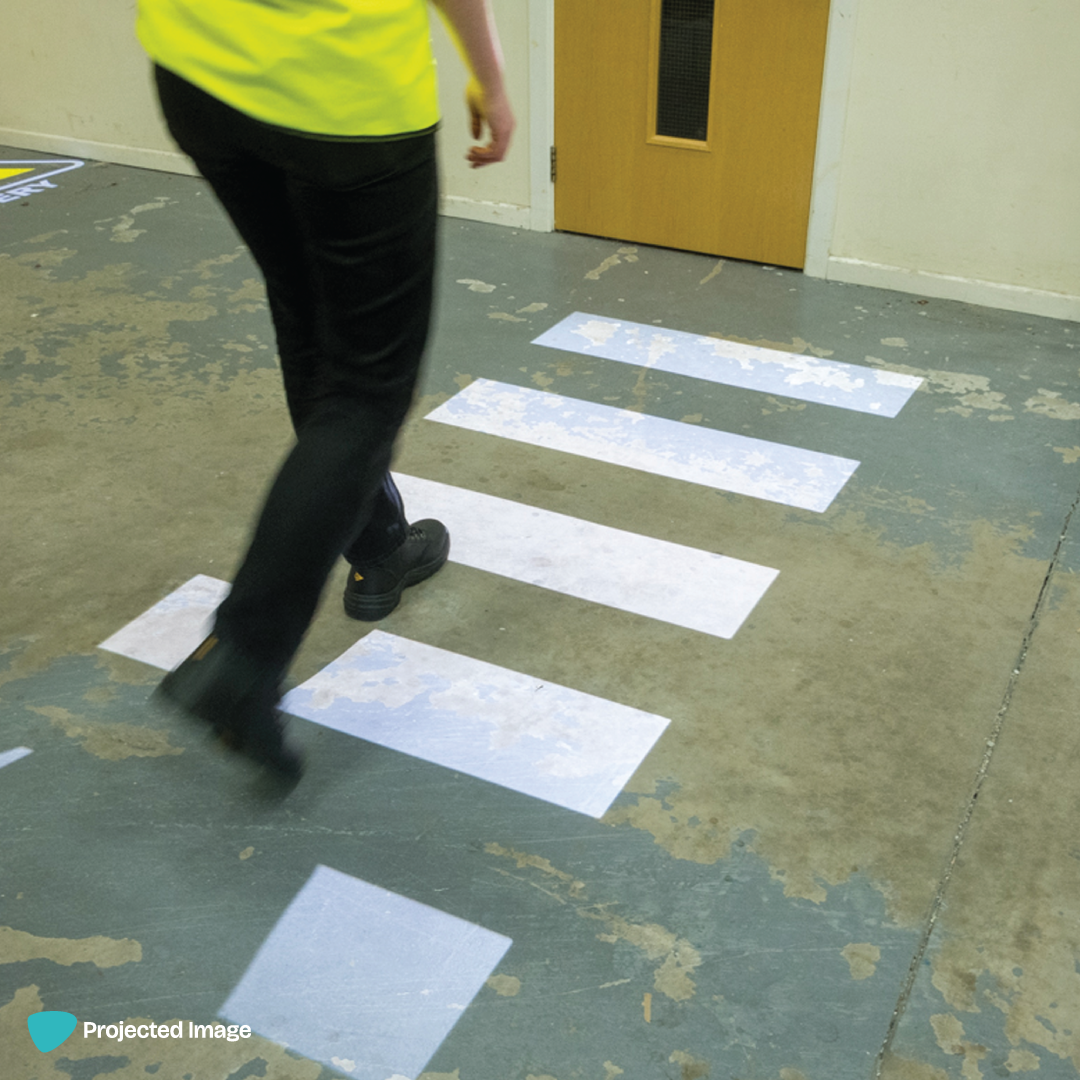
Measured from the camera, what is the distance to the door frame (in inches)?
135

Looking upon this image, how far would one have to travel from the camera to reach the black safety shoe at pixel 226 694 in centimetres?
124

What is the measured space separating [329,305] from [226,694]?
45cm

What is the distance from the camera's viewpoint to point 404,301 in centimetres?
125

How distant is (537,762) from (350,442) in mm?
685

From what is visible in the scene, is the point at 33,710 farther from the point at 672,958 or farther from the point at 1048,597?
the point at 1048,597

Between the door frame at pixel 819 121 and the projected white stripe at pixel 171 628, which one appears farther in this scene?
the door frame at pixel 819 121

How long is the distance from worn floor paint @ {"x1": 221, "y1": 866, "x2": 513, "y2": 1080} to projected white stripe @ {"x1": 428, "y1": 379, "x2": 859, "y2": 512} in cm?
134

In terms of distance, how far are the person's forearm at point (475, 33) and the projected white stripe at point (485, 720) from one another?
3.17ft

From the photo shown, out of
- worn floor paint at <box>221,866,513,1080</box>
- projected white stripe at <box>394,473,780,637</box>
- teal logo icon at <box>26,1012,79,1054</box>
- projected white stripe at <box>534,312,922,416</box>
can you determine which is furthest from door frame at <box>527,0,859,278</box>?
teal logo icon at <box>26,1012,79,1054</box>

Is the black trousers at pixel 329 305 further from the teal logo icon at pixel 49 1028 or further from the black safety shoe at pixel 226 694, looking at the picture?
the teal logo icon at pixel 49 1028

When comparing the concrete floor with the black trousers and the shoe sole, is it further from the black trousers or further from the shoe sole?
the black trousers

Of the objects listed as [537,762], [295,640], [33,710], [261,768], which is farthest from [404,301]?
[33,710]

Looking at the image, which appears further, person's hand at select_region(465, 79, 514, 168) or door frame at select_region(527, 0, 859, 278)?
door frame at select_region(527, 0, 859, 278)

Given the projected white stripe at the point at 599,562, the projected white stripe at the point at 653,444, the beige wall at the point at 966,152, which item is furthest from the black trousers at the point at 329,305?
the beige wall at the point at 966,152
